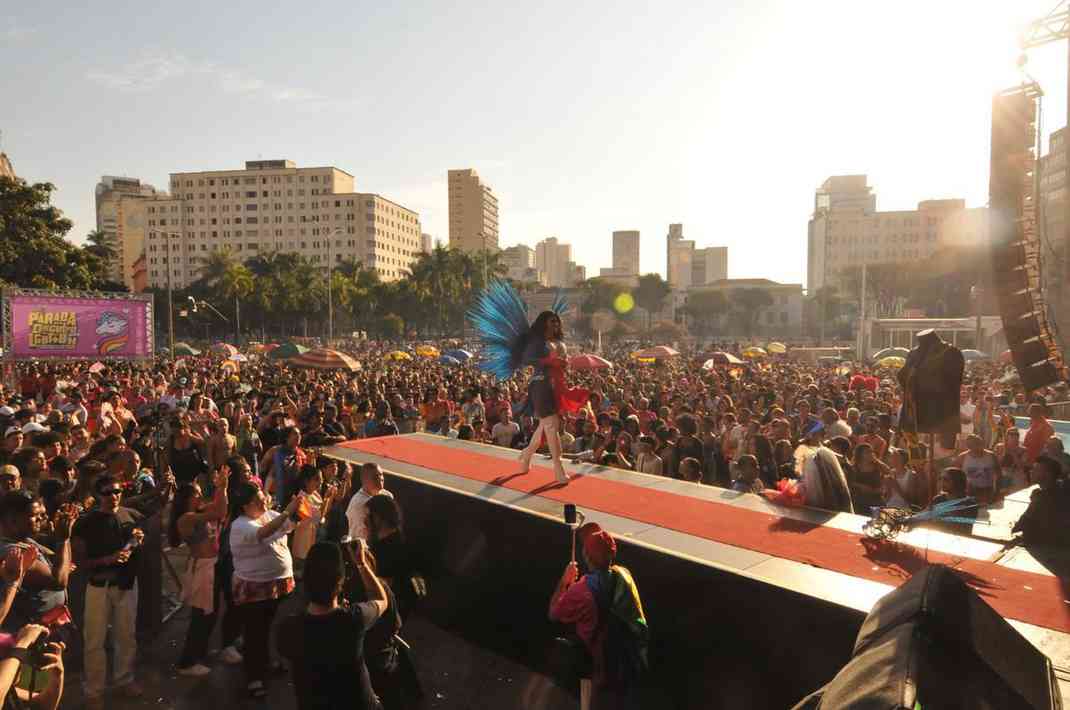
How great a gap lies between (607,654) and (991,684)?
95.2 inches

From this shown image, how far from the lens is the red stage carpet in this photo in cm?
395

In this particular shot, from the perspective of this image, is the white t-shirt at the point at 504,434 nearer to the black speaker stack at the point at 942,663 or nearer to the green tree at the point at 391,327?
the black speaker stack at the point at 942,663

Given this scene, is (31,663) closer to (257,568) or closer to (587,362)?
(257,568)

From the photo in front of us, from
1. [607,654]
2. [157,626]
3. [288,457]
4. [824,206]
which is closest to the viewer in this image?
[607,654]

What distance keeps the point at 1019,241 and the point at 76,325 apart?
25.1m

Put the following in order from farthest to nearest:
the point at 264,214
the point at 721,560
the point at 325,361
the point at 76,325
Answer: the point at 264,214 → the point at 76,325 → the point at 325,361 → the point at 721,560

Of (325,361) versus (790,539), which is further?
(325,361)

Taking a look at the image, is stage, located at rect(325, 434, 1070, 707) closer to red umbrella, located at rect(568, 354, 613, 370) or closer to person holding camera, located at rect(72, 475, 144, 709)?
person holding camera, located at rect(72, 475, 144, 709)

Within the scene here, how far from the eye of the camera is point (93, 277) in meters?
38.5

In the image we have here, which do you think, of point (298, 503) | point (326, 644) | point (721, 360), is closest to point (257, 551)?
point (298, 503)

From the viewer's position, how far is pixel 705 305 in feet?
409

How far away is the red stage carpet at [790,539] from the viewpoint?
13.0 feet

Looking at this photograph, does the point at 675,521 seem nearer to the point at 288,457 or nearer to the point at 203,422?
the point at 288,457

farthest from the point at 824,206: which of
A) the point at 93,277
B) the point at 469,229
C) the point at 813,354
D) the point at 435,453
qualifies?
the point at 435,453
